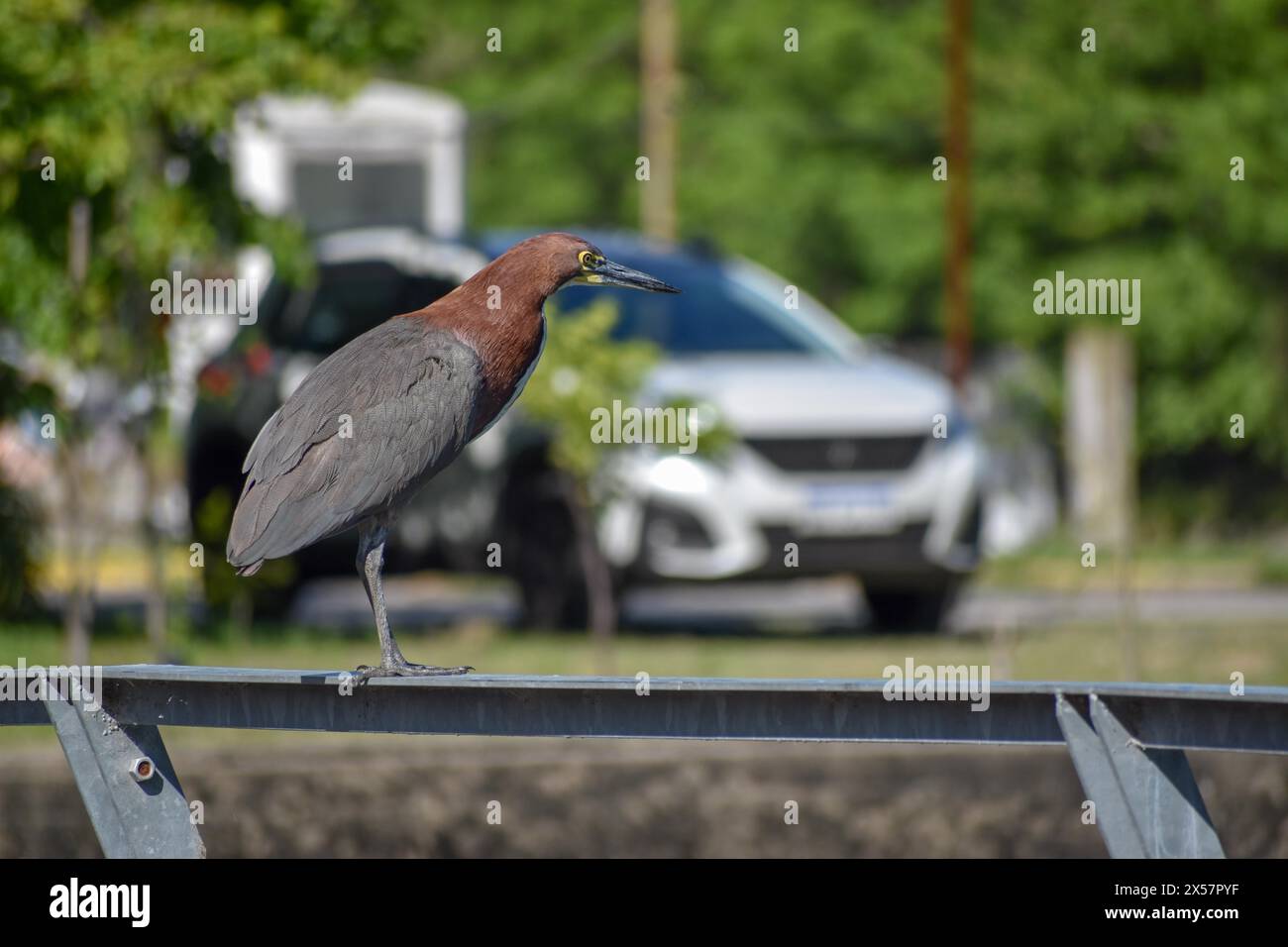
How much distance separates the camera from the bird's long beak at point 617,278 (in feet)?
18.1

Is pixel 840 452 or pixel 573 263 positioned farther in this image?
pixel 840 452

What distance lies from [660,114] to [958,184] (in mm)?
6661

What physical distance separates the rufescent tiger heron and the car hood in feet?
22.4

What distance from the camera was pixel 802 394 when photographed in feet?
41.8

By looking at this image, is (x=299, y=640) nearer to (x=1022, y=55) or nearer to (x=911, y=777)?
(x=911, y=777)

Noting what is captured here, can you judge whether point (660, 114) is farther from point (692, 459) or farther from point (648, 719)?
point (648, 719)

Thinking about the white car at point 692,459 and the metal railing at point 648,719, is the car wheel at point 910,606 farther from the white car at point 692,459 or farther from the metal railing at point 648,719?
the metal railing at point 648,719

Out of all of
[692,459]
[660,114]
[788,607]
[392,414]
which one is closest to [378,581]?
[392,414]

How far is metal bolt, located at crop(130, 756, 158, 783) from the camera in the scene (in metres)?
5.03

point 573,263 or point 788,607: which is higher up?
point 573,263

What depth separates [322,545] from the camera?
538 inches

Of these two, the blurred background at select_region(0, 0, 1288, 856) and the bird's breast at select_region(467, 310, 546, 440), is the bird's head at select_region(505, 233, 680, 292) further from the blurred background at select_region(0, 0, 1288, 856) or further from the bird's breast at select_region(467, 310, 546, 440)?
the blurred background at select_region(0, 0, 1288, 856)

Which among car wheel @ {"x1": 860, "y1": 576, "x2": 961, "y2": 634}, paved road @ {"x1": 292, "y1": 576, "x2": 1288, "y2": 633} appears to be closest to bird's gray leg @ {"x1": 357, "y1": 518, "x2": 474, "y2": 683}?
paved road @ {"x1": 292, "y1": 576, "x2": 1288, "y2": 633}
